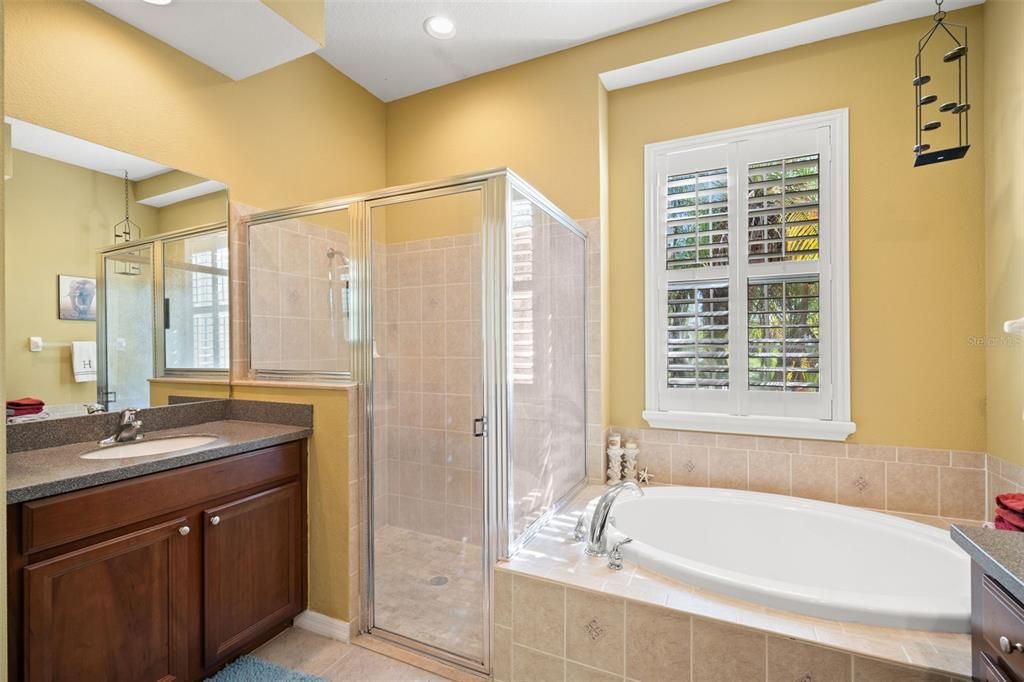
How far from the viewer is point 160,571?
Result: 1.56m

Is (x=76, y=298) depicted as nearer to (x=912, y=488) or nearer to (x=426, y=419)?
(x=426, y=419)

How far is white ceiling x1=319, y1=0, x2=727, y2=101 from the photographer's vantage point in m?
2.31

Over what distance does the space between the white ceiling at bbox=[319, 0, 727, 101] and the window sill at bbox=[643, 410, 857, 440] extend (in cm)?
202

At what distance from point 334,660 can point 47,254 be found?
1829 mm

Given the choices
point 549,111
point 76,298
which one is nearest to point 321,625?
point 76,298

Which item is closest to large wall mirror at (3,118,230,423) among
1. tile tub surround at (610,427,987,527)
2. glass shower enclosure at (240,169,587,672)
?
glass shower enclosure at (240,169,587,672)

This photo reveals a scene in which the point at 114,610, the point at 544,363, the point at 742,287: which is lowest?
the point at 114,610

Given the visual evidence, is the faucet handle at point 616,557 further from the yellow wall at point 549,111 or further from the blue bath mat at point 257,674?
the yellow wall at point 549,111

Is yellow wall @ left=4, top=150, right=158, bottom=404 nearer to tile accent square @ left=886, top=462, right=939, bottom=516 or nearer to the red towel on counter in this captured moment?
the red towel on counter

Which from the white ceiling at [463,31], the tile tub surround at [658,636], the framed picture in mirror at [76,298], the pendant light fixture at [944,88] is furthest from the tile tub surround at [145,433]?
the pendant light fixture at [944,88]

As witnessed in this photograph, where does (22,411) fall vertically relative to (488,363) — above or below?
below

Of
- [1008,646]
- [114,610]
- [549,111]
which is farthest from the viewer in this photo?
[549,111]

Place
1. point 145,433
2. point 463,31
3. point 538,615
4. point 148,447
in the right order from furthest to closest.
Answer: point 463,31, point 145,433, point 148,447, point 538,615

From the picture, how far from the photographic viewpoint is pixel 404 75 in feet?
9.55
